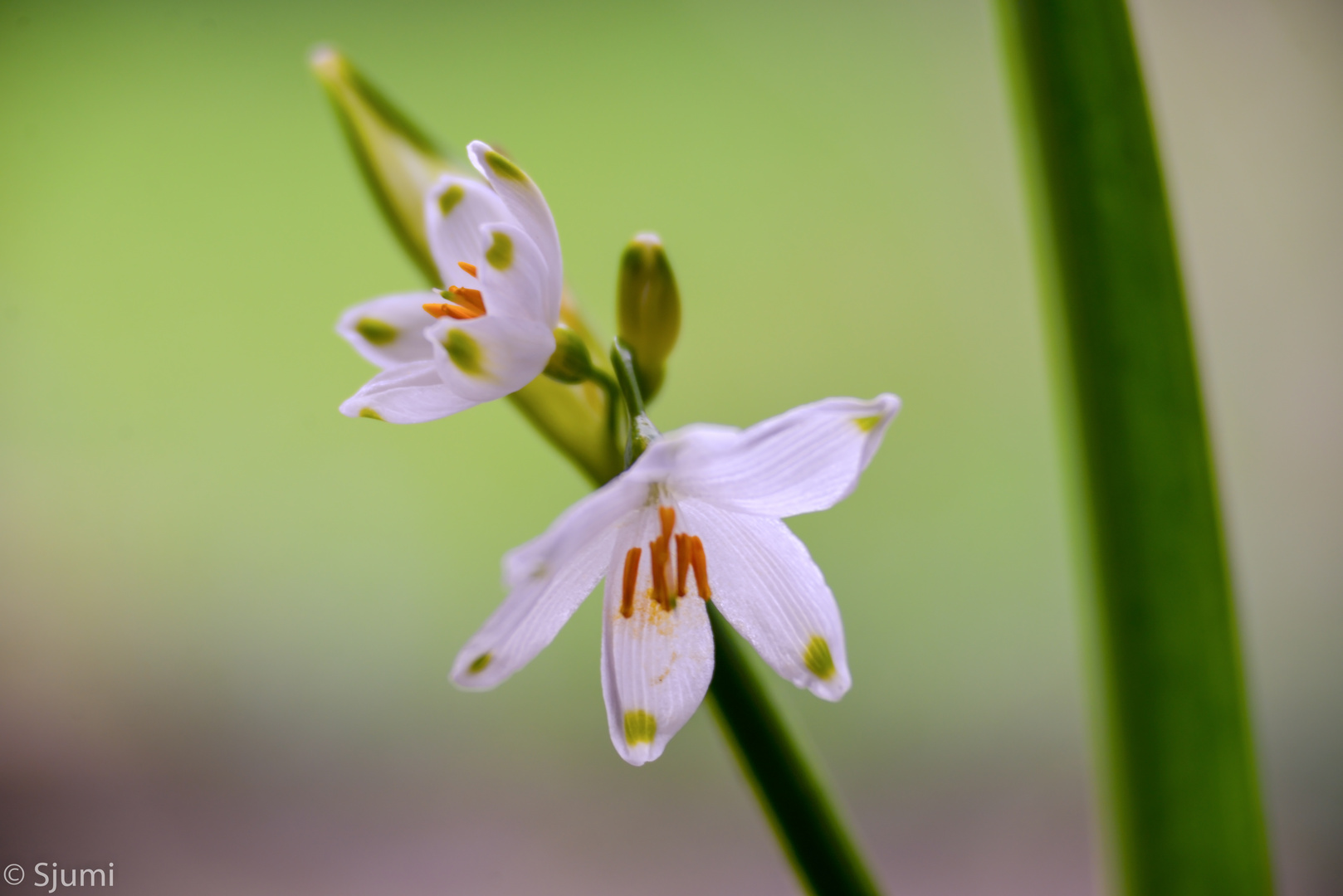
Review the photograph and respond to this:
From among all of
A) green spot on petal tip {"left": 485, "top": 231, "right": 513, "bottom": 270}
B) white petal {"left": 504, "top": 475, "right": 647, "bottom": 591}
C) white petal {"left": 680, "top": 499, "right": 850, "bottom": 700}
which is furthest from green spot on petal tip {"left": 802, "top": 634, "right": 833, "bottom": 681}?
green spot on petal tip {"left": 485, "top": 231, "right": 513, "bottom": 270}

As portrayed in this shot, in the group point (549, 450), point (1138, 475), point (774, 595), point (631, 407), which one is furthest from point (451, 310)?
point (549, 450)

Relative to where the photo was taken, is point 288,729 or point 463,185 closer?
point 463,185

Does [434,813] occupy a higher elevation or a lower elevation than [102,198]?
lower

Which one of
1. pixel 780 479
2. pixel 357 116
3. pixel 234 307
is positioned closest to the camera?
pixel 780 479

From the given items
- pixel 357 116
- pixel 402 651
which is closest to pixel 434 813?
pixel 402 651

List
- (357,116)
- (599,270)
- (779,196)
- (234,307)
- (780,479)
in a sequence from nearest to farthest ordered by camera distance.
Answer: (780,479)
(357,116)
(234,307)
(599,270)
(779,196)

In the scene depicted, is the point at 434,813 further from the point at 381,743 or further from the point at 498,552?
the point at 498,552
